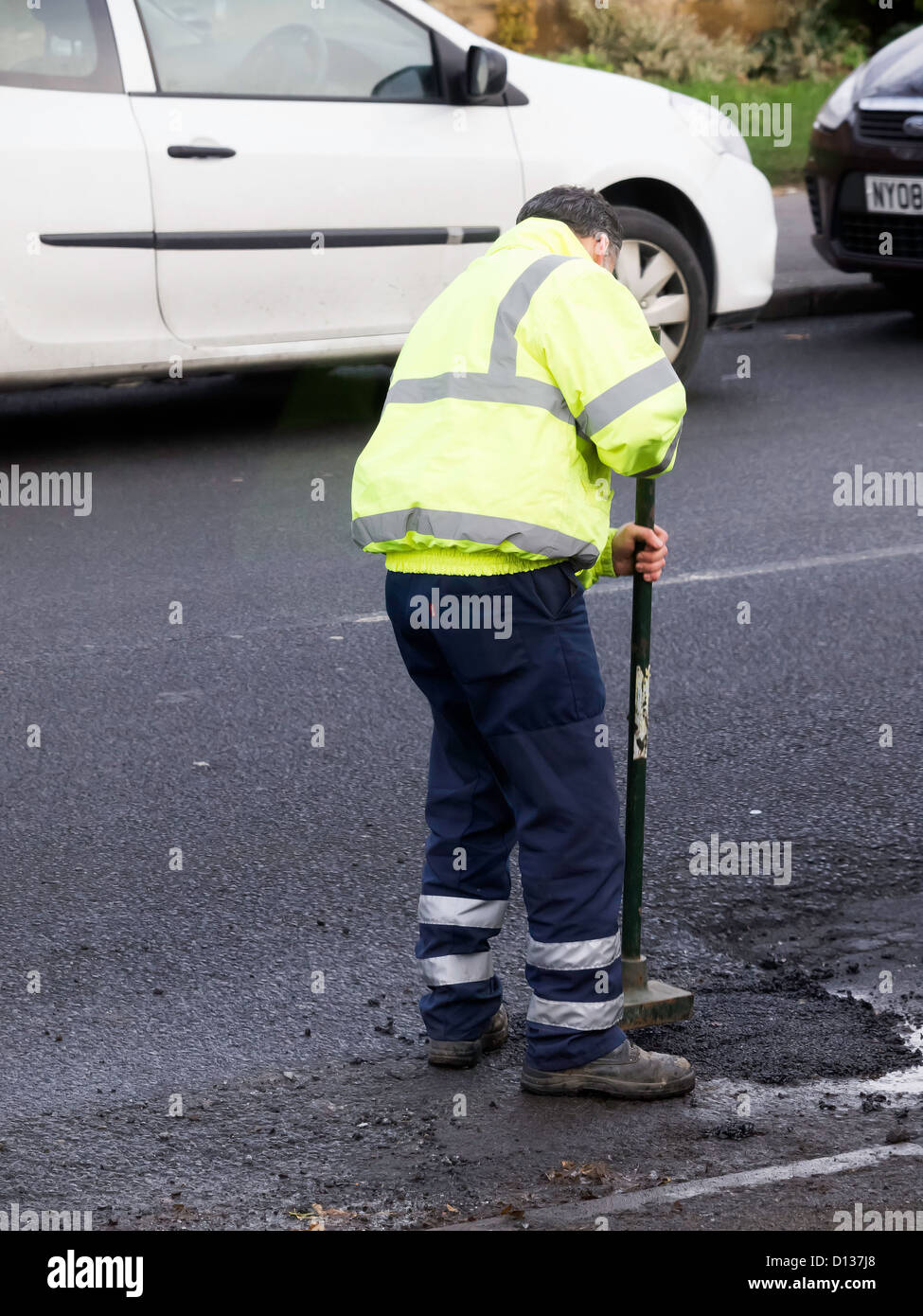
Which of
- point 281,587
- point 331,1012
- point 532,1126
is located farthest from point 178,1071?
point 281,587

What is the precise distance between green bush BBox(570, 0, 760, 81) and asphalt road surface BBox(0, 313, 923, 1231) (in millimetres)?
11296

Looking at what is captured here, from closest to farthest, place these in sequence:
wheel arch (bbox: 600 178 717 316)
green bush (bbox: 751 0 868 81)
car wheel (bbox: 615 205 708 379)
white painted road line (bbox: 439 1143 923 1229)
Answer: white painted road line (bbox: 439 1143 923 1229) < car wheel (bbox: 615 205 708 379) < wheel arch (bbox: 600 178 717 316) < green bush (bbox: 751 0 868 81)

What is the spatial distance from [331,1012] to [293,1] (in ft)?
17.3

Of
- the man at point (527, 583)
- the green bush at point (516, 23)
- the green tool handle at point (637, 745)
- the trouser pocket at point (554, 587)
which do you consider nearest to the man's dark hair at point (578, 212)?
the man at point (527, 583)

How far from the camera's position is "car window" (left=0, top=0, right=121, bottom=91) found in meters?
7.27

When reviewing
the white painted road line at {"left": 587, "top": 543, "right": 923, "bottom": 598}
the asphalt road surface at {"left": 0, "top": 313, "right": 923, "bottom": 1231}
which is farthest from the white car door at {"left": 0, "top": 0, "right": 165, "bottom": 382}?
the white painted road line at {"left": 587, "top": 543, "right": 923, "bottom": 598}

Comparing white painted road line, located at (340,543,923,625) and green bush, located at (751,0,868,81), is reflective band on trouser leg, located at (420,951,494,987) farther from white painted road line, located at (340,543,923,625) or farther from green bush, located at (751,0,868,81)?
green bush, located at (751,0,868,81)

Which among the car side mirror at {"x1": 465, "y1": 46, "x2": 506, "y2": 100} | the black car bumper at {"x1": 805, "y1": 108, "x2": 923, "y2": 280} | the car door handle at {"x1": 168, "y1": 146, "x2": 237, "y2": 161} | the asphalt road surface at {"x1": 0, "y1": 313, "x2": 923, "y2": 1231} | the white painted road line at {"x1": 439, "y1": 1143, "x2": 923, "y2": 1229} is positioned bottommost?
the asphalt road surface at {"x1": 0, "y1": 313, "x2": 923, "y2": 1231}

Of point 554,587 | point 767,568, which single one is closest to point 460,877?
point 554,587

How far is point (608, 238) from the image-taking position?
3.45 metres

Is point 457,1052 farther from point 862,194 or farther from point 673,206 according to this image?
point 862,194

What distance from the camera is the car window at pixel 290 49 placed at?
7508 millimetres

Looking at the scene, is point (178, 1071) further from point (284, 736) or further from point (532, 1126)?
point (284, 736)

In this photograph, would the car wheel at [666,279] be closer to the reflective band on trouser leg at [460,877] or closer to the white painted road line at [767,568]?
the white painted road line at [767,568]
